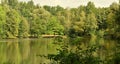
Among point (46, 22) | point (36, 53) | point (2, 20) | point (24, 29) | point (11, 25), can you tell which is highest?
point (2, 20)

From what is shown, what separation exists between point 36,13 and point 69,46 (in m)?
66.7

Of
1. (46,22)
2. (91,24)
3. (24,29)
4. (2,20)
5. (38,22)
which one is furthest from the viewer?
(46,22)

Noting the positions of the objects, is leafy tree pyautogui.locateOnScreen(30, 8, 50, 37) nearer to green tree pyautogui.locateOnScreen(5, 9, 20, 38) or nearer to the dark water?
green tree pyautogui.locateOnScreen(5, 9, 20, 38)

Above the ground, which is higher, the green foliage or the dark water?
the green foliage

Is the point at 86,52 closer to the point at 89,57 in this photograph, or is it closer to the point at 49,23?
the point at 89,57

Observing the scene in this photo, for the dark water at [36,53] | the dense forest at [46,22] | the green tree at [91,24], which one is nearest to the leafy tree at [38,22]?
the dense forest at [46,22]

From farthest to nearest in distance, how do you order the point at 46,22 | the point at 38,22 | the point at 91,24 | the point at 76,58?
the point at 46,22
the point at 38,22
the point at 91,24
the point at 76,58

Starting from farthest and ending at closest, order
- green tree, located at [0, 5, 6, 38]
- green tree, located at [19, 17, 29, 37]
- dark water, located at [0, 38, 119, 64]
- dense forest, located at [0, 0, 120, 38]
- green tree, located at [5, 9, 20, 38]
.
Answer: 1. green tree, located at [19, 17, 29, 37]
2. green tree, located at [5, 9, 20, 38]
3. green tree, located at [0, 5, 6, 38]
4. dense forest, located at [0, 0, 120, 38]
5. dark water, located at [0, 38, 119, 64]

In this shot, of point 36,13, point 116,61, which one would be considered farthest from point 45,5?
point 116,61

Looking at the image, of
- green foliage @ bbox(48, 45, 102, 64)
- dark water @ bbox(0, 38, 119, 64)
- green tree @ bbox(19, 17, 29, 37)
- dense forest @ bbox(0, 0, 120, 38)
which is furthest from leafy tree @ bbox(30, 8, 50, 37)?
green foliage @ bbox(48, 45, 102, 64)

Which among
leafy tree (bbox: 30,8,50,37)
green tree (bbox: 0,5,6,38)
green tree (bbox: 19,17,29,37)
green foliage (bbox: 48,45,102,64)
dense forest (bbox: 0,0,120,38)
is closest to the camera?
green foliage (bbox: 48,45,102,64)

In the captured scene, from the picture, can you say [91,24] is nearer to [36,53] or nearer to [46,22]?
[46,22]

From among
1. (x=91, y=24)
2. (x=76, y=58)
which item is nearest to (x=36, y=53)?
(x=76, y=58)

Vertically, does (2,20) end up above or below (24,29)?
above
